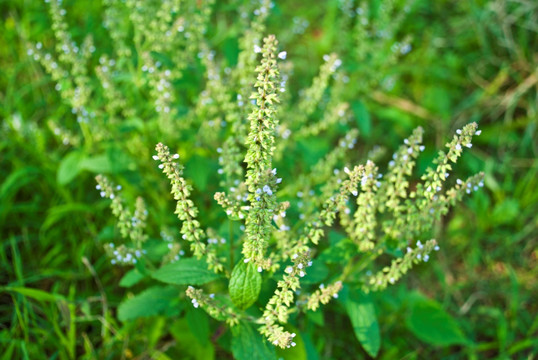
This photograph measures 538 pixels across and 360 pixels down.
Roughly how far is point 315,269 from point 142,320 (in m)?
1.83

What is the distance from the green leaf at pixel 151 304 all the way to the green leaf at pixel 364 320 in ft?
4.15

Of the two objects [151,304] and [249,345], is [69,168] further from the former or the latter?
[249,345]

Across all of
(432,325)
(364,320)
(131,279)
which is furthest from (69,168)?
(432,325)

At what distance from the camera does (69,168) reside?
4461mm

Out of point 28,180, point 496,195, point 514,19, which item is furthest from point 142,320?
point 514,19

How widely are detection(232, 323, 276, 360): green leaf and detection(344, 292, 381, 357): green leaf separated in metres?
0.72

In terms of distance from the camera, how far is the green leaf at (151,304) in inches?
140

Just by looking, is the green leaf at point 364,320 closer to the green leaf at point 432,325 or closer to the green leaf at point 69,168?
the green leaf at point 432,325

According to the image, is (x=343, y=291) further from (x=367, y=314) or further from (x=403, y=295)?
(x=403, y=295)

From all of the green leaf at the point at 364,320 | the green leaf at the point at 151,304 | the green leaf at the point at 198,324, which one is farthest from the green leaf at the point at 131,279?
the green leaf at the point at 364,320

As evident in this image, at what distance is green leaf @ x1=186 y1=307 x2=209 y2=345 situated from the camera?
3.44 meters

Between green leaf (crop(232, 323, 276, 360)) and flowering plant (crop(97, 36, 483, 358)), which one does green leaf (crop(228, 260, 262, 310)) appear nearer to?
flowering plant (crop(97, 36, 483, 358))

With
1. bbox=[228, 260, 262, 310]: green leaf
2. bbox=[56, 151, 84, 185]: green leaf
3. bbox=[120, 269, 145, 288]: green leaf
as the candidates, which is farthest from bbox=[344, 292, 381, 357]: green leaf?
bbox=[56, 151, 84, 185]: green leaf

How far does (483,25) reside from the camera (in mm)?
6816
